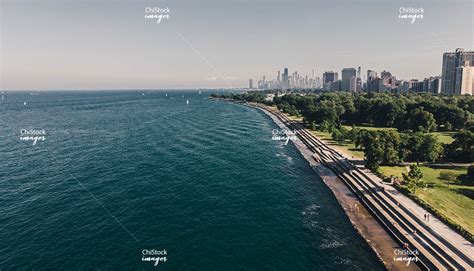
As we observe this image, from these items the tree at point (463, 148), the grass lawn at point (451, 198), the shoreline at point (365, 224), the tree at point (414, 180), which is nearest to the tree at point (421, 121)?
the tree at point (463, 148)

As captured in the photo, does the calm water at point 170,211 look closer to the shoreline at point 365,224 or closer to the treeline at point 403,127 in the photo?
the shoreline at point 365,224

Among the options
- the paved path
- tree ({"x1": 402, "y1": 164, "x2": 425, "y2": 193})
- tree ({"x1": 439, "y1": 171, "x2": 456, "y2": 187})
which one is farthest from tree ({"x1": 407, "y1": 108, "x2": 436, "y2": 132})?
tree ({"x1": 402, "y1": 164, "x2": 425, "y2": 193})

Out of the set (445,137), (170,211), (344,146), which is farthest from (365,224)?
(445,137)

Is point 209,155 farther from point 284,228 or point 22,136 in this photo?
point 22,136

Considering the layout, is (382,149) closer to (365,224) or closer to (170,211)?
(365,224)

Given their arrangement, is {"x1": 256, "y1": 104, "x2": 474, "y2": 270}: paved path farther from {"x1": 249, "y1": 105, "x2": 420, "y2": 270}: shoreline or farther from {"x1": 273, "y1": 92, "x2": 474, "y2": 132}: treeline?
{"x1": 273, "y1": 92, "x2": 474, "y2": 132}: treeline

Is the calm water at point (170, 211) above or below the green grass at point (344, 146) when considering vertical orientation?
below
